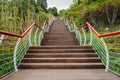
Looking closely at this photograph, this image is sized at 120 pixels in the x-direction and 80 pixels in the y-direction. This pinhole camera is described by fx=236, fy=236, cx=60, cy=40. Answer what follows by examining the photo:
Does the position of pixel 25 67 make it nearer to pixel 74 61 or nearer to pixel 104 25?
pixel 74 61

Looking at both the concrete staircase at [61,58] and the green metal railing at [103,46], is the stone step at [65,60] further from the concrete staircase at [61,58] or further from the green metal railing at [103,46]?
the green metal railing at [103,46]

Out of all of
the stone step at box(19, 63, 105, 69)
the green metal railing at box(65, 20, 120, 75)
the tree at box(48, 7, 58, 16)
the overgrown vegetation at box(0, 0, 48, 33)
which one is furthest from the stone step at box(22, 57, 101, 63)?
the tree at box(48, 7, 58, 16)

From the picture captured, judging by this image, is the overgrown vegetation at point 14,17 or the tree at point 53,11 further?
the tree at point 53,11

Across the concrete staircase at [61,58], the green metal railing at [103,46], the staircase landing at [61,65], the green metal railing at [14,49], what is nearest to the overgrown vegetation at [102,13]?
the green metal railing at [103,46]

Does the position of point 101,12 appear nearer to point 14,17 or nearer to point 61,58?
point 14,17

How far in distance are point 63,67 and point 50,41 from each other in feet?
20.7

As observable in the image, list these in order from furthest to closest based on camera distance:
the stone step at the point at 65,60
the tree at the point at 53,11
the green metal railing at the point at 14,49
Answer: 1. the tree at the point at 53,11
2. the stone step at the point at 65,60
3. the green metal railing at the point at 14,49

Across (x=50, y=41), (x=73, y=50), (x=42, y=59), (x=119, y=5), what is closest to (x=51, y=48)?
(x=73, y=50)

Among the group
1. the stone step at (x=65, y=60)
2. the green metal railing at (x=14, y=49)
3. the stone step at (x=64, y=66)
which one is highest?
the green metal railing at (x=14, y=49)

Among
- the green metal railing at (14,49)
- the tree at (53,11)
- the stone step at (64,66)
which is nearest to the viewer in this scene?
the green metal railing at (14,49)

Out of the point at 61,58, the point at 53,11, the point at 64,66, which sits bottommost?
the point at 64,66

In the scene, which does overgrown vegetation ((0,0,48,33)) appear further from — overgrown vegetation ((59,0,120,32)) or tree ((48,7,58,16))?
tree ((48,7,58,16))

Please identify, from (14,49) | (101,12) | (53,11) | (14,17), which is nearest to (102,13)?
(101,12)

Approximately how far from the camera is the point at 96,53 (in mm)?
7344
